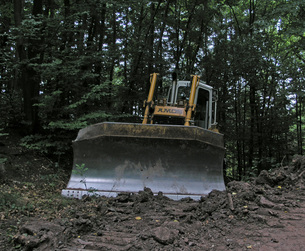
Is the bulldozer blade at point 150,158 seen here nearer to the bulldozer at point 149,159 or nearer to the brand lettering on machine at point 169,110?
the bulldozer at point 149,159

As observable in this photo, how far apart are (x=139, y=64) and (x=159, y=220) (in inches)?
341

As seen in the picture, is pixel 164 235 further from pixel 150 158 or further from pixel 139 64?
pixel 139 64

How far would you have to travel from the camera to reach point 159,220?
3049 millimetres

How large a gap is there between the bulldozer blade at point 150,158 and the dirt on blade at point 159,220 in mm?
348

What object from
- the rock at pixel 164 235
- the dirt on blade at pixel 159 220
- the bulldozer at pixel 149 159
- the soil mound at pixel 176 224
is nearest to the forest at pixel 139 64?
the bulldozer at pixel 149 159

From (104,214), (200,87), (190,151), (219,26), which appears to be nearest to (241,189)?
(190,151)

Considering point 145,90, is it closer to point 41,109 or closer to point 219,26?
point 41,109

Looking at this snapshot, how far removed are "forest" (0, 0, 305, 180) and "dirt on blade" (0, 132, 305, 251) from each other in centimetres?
224

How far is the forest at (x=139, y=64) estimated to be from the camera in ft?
23.1

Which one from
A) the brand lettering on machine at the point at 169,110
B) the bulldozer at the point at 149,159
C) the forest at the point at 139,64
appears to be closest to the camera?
the bulldozer at the point at 149,159

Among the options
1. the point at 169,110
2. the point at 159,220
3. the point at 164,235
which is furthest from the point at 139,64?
the point at 164,235

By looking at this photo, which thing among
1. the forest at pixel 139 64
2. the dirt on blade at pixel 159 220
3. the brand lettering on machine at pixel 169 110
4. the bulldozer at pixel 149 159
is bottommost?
the dirt on blade at pixel 159 220

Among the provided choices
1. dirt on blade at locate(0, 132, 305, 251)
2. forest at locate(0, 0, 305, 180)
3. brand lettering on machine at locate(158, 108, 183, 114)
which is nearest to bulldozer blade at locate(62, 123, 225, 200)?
dirt on blade at locate(0, 132, 305, 251)

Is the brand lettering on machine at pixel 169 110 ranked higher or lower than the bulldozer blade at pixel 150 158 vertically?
higher
